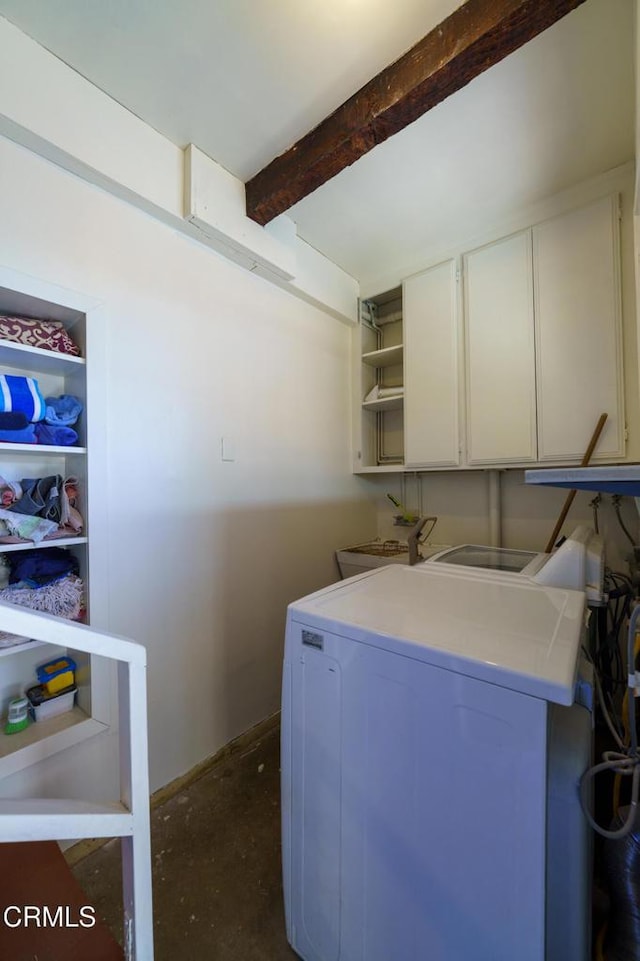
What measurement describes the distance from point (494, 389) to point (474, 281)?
2.12 ft

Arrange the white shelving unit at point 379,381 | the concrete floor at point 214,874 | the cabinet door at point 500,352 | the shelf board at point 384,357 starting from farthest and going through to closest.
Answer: the white shelving unit at point 379,381
the shelf board at point 384,357
the cabinet door at point 500,352
the concrete floor at point 214,874

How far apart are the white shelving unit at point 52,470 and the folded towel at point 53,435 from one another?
25 mm

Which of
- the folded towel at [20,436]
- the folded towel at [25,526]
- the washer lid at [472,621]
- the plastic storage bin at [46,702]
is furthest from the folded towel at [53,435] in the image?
the washer lid at [472,621]

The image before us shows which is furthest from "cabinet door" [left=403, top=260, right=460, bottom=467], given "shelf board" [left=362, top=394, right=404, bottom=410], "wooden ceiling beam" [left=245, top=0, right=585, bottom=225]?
"wooden ceiling beam" [left=245, top=0, right=585, bottom=225]

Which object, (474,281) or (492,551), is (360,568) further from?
(474,281)

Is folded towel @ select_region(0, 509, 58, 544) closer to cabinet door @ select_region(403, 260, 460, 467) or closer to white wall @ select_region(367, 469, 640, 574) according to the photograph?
cabinet door @ select_region(403, 260, 460, 467)

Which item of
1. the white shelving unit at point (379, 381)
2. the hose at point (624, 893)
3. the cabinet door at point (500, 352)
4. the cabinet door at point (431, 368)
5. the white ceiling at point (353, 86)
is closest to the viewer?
the hose at point (624, 893)

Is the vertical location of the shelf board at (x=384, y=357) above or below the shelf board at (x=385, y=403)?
above

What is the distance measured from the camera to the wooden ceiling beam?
3.43 feet

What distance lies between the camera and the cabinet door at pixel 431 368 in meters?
2.11

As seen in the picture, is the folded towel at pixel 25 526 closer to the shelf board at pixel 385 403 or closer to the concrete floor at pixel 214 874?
the concrete floor at pixel 214 874

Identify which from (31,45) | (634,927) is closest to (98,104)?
(31,45)

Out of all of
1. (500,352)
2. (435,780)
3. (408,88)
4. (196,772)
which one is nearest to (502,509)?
(500,352)

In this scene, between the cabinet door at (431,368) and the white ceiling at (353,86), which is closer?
the white ceiling at (353,86)
